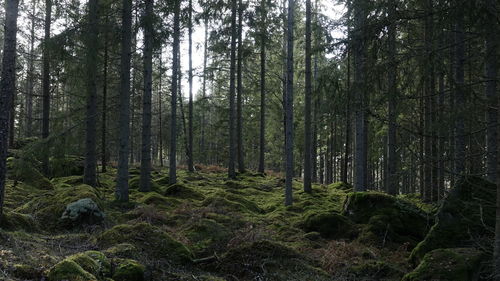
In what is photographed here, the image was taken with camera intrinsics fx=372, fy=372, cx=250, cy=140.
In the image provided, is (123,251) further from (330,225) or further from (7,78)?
(330,225)

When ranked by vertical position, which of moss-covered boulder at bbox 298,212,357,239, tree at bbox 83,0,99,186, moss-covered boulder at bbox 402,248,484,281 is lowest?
moss-covered boulder at bbox 298,212,357,239

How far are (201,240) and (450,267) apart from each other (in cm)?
509

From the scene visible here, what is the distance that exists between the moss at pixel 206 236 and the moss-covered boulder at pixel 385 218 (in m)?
3.70

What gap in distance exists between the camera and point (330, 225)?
10.6 meters

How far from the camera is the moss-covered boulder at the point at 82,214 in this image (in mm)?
9031

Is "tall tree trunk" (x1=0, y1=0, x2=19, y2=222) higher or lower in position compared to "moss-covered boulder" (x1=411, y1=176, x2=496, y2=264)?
higher

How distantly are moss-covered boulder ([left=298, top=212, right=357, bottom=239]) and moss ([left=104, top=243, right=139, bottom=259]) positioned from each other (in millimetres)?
5473

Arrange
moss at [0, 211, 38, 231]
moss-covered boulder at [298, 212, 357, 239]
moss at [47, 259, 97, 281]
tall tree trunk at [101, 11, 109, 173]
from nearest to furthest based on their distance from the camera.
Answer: moss at [47, 259, 97, 281], moss at [0, 211, 38, 231], moss-covered boulder at [298, 212, 357, 239], tall tree trunk at [101, 11, 109, 173]

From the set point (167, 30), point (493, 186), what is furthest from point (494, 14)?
point (167, 30)

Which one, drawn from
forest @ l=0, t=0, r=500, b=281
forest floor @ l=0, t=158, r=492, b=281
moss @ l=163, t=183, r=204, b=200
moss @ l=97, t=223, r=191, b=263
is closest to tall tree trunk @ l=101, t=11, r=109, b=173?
forest @ l=0, t=0, r=500, b=281

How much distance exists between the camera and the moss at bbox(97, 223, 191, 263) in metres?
7.03

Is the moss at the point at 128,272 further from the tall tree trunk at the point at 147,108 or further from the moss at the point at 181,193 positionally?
the moss at the point at 181,193

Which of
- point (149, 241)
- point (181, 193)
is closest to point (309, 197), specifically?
point (181, 193)

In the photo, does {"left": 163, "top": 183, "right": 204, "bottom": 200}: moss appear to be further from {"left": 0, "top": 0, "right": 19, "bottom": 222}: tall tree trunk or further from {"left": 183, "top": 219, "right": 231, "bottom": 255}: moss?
{"left": 0, "top": 0, "right": 19, "bottom": 222}: tall tree trunk
